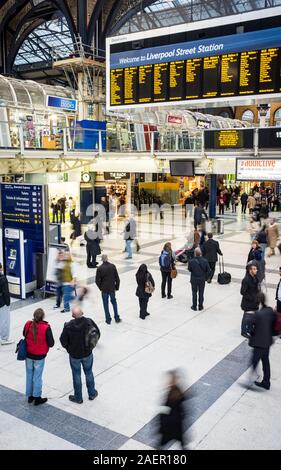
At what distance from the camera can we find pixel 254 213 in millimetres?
22688

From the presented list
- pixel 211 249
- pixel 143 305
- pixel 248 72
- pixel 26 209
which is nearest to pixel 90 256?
pixel 26 209

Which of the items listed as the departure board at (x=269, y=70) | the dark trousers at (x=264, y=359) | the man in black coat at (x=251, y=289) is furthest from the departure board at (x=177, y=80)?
the dark trousers at (x=264, y=359)

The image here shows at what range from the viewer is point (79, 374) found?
6191 mm

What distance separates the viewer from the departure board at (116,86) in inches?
579

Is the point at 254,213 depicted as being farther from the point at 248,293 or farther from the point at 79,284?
Answer: the point at 248,293

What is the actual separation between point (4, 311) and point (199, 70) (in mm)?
9134

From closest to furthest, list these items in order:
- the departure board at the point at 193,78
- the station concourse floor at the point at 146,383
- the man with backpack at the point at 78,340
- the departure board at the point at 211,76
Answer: the station concourse floor at the point at 146,383, the man with backpack at the point at 78,340, the departure board at the point at 211,76, the departure board at the point at 193,78

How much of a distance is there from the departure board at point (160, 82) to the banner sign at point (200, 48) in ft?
0.64

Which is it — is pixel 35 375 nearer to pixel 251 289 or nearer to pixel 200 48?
pixel 251 289

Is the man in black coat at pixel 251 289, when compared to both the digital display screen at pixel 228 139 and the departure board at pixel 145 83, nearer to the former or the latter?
the departure board at pixel 145 83

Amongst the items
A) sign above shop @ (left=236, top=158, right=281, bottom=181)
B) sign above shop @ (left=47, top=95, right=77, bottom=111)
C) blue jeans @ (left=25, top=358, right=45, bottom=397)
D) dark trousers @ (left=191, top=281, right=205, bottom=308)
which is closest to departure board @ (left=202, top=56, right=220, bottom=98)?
sign above shop @ (left=236, top=158, right=281, bottom=181)

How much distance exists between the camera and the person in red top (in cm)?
611

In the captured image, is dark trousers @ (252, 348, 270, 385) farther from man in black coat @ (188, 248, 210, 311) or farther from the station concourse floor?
man in black coat @ (188, 248, 210, 311)

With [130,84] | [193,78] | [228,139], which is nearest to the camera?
[193,78]
